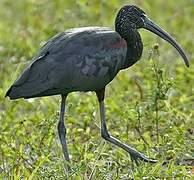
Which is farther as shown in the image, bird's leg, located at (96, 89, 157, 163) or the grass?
bird's leg, located at (96, 89, 157, 163)

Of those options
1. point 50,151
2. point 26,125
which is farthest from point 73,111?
point 50,151

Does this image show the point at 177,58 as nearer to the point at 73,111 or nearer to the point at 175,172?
the point at 73,111

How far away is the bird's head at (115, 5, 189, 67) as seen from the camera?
26.6 ft

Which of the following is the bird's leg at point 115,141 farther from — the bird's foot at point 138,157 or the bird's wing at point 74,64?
the bird's wing at point 74,64

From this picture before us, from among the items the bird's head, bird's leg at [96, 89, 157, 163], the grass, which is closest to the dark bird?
bird's leg at [96, 89, 157, 163]

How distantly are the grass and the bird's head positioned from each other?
18cm

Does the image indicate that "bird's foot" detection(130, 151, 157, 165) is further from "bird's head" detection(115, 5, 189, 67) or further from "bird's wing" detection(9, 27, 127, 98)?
"bird's head" detection(115, 5, 189, 67)

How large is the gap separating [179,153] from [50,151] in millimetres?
1090

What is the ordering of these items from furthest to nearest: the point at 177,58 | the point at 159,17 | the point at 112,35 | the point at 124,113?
the point at 159,17 < the point at 177,58 < the point at 124,113 < the point at 112,35

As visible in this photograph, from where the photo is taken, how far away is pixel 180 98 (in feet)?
31.4

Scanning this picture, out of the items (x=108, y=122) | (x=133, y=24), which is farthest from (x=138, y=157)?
(x=108, y=122)

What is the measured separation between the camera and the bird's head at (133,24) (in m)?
8.11

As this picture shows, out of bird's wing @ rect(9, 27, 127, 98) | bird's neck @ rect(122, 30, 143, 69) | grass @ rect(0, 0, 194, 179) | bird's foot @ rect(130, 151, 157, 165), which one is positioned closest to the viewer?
grass @ rect(0, 0, 194, 179)

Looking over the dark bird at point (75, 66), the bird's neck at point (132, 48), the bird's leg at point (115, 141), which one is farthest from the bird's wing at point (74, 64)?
the bird's leg at point (115, 141)
